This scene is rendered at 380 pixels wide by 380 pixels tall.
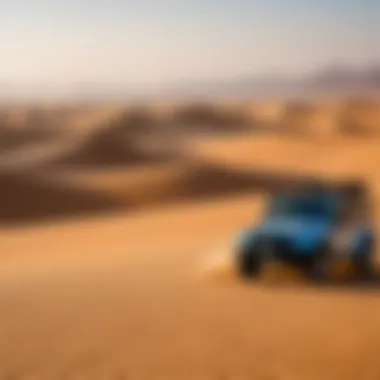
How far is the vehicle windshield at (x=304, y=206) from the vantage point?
9000mm

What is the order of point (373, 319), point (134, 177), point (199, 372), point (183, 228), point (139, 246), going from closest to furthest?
1. point (199, 372)
2. point (373, 319)
3. point (139, 246)
4. point (183, 228)
5. point (134, 177)

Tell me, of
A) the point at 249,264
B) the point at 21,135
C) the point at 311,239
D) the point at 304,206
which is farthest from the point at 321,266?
the point at 21,135

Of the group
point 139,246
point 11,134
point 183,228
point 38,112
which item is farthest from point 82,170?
point 38,112

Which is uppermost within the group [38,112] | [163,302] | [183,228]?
[163,302]

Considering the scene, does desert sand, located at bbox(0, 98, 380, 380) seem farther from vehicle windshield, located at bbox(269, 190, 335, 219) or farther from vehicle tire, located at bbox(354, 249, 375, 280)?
vehicle windshield, located at bbox(269, 190, 335, 219)

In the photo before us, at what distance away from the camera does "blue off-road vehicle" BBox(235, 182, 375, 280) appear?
27.5ft

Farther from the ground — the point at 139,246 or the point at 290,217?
the point at 290,217

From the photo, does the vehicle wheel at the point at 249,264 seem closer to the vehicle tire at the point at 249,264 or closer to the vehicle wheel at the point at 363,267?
the vehicle tire at the point at 249,264

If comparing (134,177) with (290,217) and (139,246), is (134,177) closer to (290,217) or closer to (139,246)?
(139,246)

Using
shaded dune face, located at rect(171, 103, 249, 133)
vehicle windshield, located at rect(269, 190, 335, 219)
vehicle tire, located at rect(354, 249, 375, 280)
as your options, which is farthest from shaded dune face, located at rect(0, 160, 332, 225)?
shaded dune face, located at rect(171, 103, 249, 133)

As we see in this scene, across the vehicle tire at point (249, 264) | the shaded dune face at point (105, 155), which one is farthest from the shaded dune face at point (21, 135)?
the vehicle tire at point (249, 264)

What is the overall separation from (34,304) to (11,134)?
3694 centimetres

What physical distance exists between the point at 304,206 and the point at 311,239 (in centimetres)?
85

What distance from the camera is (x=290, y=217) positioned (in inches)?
353
